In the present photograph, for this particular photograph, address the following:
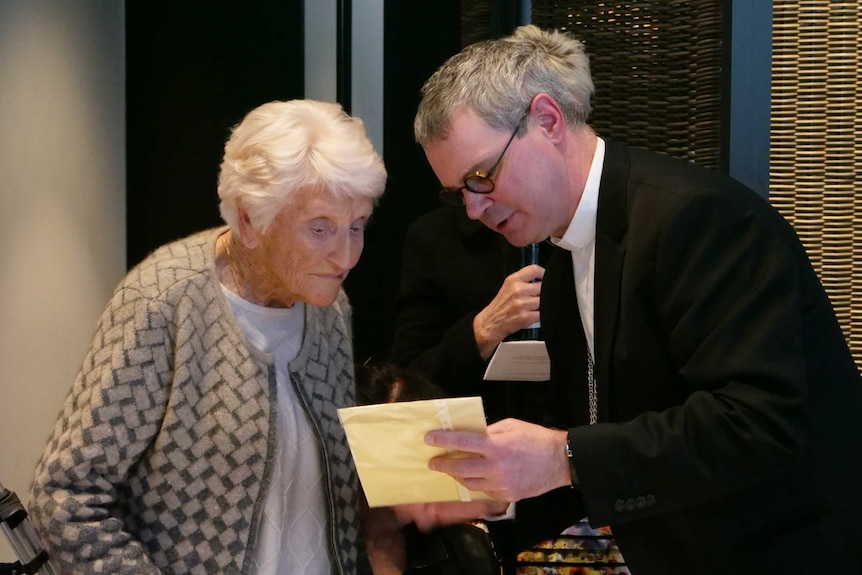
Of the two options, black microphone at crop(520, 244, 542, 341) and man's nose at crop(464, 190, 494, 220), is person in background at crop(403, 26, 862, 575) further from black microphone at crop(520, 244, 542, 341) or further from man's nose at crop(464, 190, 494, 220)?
black microphone at crop(520, 244, 542, 341)

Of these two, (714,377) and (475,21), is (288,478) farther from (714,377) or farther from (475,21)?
(475,21)

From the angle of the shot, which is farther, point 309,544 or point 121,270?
point 121,270

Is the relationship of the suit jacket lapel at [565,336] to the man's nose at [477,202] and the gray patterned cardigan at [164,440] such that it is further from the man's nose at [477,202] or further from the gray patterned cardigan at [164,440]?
the gray patterned cardigan at [164,440]

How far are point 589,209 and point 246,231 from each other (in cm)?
67

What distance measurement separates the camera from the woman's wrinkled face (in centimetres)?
190

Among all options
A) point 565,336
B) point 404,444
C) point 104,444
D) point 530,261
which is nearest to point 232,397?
point 104,444

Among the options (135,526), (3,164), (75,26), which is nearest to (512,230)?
(135,526)

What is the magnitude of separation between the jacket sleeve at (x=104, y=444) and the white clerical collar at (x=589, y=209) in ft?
2.57

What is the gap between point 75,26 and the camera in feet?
11.1

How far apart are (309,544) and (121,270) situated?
190cm

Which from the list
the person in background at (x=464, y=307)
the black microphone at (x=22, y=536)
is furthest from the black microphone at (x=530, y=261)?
the black microphone at (x=22, y=536)

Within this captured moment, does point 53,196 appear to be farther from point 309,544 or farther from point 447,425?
point 447,425

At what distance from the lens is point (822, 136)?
8.71ft

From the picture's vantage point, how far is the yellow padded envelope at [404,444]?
5.22ft
